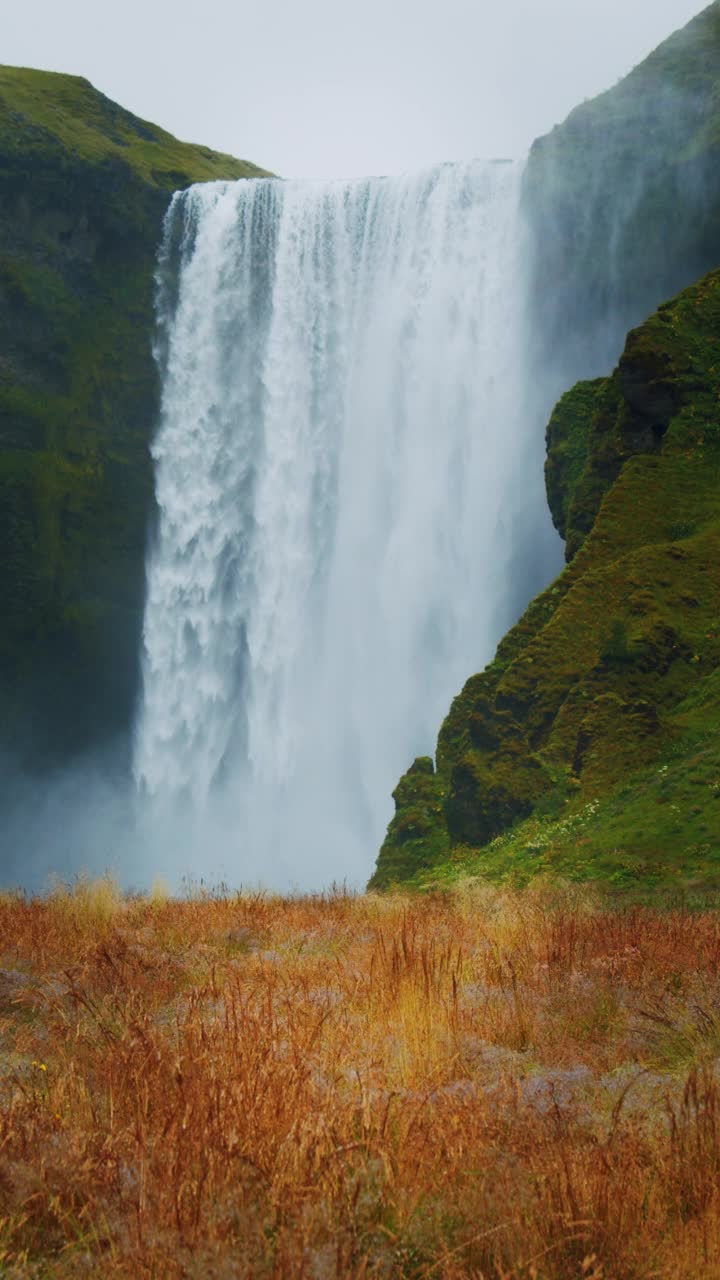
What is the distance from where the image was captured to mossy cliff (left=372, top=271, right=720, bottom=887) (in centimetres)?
1173

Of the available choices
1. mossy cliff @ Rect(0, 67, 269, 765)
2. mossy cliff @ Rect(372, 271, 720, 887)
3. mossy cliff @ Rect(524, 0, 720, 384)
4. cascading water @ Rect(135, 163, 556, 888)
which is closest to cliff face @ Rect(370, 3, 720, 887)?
mossy cliff @ Rect(372, 271, 720, 887)

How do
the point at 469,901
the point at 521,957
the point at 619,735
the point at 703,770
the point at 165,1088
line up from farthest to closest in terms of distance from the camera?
the point at 619,735 < the point at 703,770 < the point at 469,901 < the point at 521,957 < the point at 165,1088

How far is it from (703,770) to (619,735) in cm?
157

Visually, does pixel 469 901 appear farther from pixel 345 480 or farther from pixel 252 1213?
pixel 345 480

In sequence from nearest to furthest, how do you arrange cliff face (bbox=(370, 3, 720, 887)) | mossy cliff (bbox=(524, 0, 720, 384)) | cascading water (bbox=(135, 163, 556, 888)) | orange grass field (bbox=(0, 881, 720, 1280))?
orange grass field (bbox=(0, 881, 720, 1280)), cliff face (bbox=(370, 3, 720, 887)), mossy cliff (bbox=(524, 0, 720, 384)), cascading water (bbox=(135, 163, 556, 888))

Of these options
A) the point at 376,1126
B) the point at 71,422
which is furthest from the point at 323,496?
the point at 376,1126

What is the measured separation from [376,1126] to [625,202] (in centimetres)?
3551

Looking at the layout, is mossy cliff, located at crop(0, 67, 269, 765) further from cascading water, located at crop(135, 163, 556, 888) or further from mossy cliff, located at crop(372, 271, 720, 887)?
mossy cliff, located at crop(372, 271, 720, 887)

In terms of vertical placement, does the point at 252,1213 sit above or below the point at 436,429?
below

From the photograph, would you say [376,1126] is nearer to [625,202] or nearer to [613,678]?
[613,678]

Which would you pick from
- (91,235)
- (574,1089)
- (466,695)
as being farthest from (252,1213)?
(91,235)

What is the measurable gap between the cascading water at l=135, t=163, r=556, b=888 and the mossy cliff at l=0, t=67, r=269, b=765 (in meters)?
1.52

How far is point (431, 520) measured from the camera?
3528 cm

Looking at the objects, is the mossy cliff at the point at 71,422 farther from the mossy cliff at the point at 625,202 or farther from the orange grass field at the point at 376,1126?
the orange grass field at the point at 376,1126
